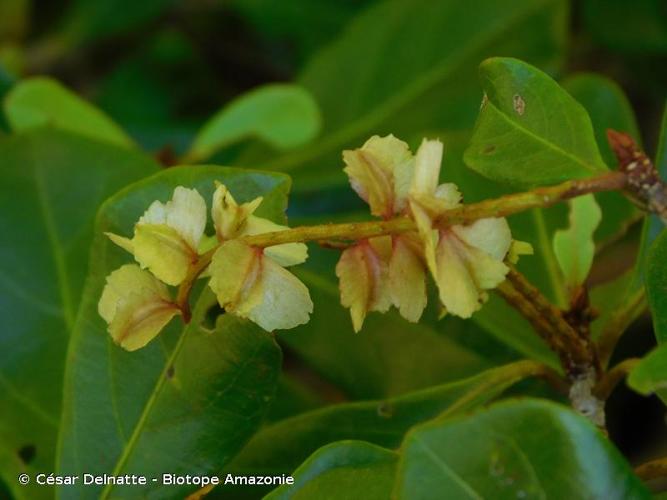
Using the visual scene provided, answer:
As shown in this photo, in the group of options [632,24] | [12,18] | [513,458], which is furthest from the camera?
[12,18]

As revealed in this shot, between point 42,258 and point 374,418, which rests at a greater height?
point 42,258

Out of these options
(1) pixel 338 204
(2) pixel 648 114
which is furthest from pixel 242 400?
(2) pixel 648 114

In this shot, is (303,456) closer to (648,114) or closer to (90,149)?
(90,149)

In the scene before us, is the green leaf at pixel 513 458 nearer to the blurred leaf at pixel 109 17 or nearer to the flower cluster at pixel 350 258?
the flower cluster at pixel 350 258

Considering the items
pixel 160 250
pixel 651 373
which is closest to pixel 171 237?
pixel 160 250

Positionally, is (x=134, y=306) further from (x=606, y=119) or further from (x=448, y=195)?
(x=606, y=119)

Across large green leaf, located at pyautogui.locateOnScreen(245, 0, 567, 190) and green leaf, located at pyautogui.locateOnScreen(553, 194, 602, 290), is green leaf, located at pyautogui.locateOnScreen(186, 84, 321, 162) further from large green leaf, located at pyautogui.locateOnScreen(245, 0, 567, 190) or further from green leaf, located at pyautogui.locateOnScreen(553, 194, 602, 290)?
green leaf, located at pyautogui.locateOnScreen(553, 194, 602, 290)

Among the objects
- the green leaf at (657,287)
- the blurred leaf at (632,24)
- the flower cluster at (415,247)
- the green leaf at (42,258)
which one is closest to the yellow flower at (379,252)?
the flower cluster at (415,247)
